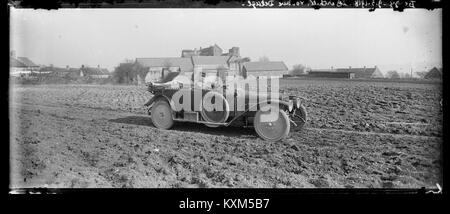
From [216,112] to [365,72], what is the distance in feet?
5.55

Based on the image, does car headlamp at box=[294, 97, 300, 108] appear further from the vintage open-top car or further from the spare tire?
the spare tire

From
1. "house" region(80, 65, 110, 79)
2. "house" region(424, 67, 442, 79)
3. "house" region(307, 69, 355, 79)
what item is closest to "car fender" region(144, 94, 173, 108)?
"house" region(80, 65, 110, 79)

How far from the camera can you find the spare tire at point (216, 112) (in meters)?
3.91

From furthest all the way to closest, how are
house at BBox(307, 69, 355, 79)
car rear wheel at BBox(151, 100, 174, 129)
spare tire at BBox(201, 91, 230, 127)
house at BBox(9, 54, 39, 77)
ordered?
car rear wheel at BBox(151, 100, 174, 129), spare tire at BBox(201, 91, 230, 127), house at BBox(307, 69, 355, 79), house at BBox(9, 54, 39, 77)

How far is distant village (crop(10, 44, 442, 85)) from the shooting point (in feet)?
10.7

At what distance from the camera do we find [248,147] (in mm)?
3582

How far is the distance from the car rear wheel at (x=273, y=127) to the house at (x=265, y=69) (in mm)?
518

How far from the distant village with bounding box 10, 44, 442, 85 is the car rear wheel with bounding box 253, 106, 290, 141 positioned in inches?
20.7

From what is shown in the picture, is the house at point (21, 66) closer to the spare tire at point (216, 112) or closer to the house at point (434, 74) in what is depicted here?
the spare tire at point (216, 112)

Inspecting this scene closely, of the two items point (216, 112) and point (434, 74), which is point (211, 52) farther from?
point (434, 74)
